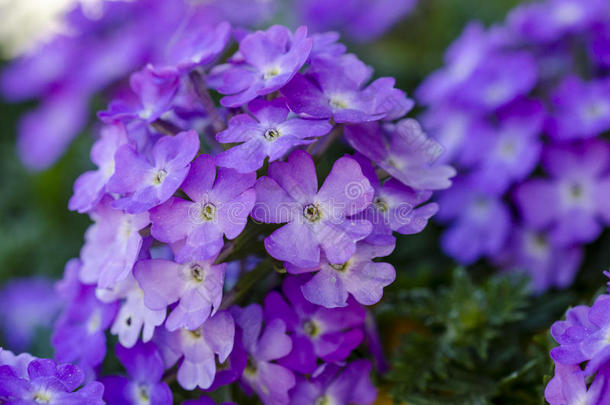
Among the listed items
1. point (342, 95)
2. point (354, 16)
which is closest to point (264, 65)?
point (342, 95)

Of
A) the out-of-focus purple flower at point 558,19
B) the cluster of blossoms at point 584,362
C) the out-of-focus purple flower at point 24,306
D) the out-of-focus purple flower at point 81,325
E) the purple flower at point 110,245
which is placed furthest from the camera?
the out-of-focus purple flower at point 24,306

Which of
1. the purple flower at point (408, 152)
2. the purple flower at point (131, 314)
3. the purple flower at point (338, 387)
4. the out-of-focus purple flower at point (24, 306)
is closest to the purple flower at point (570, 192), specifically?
the purple flower at point (408, 152)

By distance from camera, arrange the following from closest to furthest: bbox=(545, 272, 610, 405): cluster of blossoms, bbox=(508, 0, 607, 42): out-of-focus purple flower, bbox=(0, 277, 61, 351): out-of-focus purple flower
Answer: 1. bbox=(545, 272, 610, 405): cluster of blossoms
2. bbox=(508, 0, 607, 42): out-of-focus purple flower
3. bbox=(0, 277, 61, 351): out-of-focus purple flower

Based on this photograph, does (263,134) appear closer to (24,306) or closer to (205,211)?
(205,211)

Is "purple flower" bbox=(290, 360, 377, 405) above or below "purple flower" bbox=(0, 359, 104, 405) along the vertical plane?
below

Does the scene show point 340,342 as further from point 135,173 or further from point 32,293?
point 32,293

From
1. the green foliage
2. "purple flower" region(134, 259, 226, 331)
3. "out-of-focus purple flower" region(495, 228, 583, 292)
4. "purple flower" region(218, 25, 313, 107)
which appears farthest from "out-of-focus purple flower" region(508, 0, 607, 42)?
"purple flower" region(134, 259, 226, 331)

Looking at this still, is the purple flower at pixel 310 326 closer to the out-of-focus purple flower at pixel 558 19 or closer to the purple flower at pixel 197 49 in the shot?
the purple flower at pixel 197 49

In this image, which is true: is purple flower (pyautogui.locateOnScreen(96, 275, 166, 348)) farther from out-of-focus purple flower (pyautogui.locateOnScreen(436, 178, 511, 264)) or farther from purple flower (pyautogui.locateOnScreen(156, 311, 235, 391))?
out-of-focus purple flower (pyautogui.locateOnScreen(436, 178, 511, 264))
